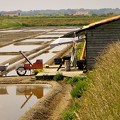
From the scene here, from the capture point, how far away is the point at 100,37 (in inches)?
753

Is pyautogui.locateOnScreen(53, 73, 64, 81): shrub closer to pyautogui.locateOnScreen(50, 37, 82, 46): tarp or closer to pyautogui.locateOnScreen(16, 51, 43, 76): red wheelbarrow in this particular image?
pyautogui.locateOnScreen(50, 37, 82, 46): tarp

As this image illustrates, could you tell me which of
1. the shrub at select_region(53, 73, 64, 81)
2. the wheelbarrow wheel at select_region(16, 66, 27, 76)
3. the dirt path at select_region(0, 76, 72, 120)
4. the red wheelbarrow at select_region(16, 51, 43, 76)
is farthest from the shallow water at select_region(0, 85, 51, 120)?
the wheelbarrow wheel at select_region(16, 66, 27, 76)

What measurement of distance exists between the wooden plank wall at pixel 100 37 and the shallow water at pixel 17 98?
275 cm

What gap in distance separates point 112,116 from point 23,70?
1468 cm

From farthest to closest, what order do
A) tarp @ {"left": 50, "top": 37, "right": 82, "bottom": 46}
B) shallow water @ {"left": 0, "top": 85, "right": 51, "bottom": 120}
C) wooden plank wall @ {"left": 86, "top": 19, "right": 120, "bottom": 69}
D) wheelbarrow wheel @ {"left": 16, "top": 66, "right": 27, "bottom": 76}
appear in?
1. wheelbarrow wheel @ {"left": 16, "top": 66, "right": 27, "bottom": 76}
2. tarp @ {"left": 50, "top": 37, "right": 82, "bottom": 46}
3. wooden plank wall @ {"left": 86, "top": 19, "right": 120, "bottom": 69}
4. shallow water @ {"left": 0, "top": 85, "right": 51, "bottom": 120}

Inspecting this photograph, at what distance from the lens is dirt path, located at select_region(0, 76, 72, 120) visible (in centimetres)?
1230

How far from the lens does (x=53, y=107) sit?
13.6 meters

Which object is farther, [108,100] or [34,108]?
[34,108]

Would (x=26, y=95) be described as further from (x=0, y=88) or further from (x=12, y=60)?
(x=12, y=60)

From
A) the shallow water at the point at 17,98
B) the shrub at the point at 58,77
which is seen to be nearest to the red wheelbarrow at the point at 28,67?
the shrub at the point at 58,77

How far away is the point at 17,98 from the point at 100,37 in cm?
522

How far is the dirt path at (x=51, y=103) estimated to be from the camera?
1230 centimetres

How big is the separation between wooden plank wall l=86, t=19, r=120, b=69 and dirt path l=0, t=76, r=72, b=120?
2.31 metres

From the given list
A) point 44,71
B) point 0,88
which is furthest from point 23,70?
point 0,88
